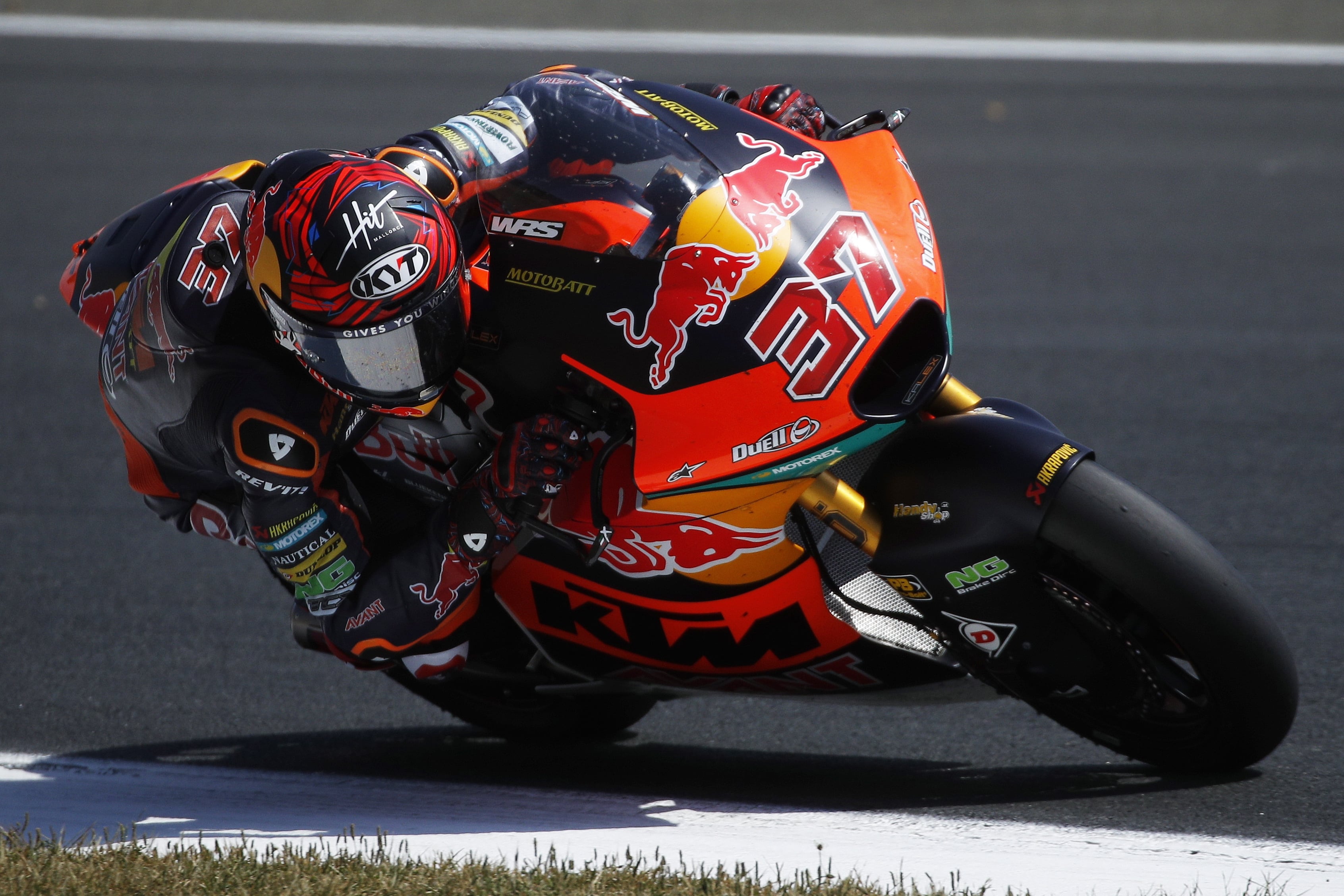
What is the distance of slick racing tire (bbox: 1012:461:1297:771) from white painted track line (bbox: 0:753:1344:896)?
229mm

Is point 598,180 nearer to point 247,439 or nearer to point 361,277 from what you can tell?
point 361,277

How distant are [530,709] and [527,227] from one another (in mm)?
1516

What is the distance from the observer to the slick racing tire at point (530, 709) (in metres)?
3.84

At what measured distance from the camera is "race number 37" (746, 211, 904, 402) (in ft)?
8.83

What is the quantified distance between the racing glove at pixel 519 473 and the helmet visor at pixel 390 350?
0.65ft

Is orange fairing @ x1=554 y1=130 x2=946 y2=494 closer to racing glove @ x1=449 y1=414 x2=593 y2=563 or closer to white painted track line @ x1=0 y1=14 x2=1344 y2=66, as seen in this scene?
racing glove @ x1=449 y1=414 x2=593 y2=563

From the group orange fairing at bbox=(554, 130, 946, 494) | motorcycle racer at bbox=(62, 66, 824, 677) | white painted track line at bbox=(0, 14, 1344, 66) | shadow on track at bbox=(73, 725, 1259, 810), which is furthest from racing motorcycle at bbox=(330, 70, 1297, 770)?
white painted track line at bbox=(0, 14, 1344, 66)

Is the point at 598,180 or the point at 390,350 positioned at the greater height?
the point at 598,180

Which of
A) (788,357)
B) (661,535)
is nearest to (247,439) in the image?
(661,535)

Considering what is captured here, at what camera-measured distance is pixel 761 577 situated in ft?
10.3

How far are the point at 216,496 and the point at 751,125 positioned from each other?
1.56m

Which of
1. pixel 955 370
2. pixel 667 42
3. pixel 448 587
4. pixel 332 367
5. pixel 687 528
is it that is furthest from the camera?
pixel 667 42

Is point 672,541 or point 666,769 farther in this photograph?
point 666,769

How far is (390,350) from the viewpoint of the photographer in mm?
2783
